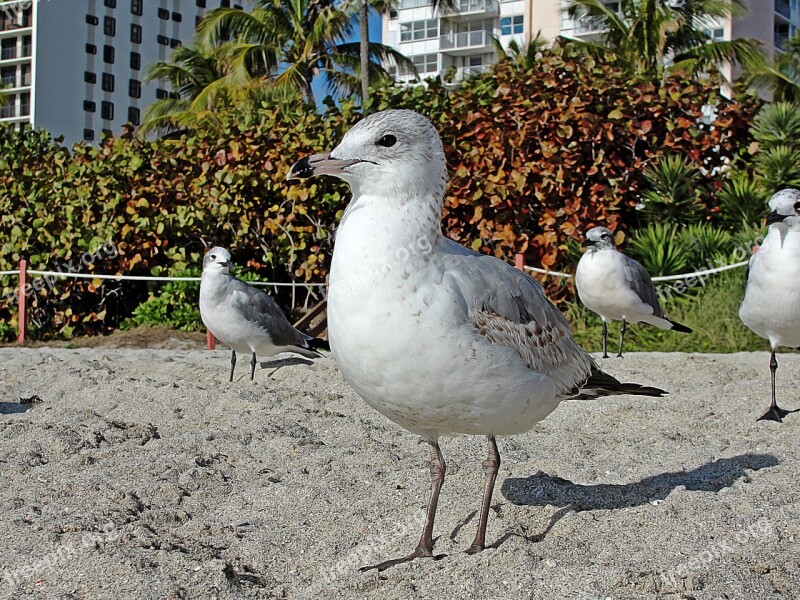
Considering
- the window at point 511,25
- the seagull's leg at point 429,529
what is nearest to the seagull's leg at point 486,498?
the seagull's leg at point 429,529

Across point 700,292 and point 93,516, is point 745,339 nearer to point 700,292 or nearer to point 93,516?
point 700,292

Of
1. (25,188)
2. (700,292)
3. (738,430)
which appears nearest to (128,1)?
(25,188)

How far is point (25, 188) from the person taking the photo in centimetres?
1212

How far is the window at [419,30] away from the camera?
51.9 meters

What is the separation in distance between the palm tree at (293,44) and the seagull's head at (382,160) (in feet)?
74.9

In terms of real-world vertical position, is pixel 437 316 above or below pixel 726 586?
above

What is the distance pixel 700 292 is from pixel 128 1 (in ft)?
199

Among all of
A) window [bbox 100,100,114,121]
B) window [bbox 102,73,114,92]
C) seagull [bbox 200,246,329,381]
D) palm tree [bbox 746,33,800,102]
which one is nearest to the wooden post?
seagull [bbox 200,246,329,381]

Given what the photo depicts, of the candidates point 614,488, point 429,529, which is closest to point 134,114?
point 614,488

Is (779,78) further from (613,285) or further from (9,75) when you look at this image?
(9,75)

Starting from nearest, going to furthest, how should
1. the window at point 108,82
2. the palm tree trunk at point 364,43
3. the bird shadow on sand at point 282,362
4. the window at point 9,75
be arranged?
the bird shadow on sand at point 282,362, the palm tree trunk at point 364,43, the window at point 9,75, the window at point 108,82

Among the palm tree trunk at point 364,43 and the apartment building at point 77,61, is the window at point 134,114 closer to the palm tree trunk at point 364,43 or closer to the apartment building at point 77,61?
the apartment building at point 77,61

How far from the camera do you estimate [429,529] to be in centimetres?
299

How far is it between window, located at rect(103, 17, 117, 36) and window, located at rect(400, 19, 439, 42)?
21248mm
